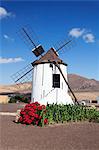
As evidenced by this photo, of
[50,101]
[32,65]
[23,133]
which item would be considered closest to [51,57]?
[32,65]

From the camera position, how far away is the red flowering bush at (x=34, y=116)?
18.4m

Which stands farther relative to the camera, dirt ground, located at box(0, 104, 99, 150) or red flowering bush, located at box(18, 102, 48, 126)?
red flowering bush, located at box(18, 102, 48, 126)

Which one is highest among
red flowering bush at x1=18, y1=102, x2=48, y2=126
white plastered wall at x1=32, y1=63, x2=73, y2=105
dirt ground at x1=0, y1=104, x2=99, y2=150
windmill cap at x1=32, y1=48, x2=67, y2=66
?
windmill cap at x1=32, y1=48, x2=67, y2=66

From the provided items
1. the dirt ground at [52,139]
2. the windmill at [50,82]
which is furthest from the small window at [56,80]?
the dirt ground at [52,139]

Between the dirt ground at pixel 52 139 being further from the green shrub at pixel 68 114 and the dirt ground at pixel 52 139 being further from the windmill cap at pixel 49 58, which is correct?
the windmill cap at pixel 49 58

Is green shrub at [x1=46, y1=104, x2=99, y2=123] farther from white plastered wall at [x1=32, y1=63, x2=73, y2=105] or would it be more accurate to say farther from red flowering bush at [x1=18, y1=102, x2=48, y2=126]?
white plastered wall at [x1=32, y1=63, x2=73, y2=105]

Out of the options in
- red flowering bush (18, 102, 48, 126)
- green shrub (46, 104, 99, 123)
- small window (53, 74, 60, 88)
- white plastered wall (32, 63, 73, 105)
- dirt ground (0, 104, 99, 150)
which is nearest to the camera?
dirt ground (0, 104, 99, 150)

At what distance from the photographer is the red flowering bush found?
18.4 metres

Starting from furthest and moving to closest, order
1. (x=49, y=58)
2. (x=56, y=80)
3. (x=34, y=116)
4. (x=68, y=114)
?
(x=49, y=58), (x=56, y=80), (x=68, y=114), (x=34, y=116)

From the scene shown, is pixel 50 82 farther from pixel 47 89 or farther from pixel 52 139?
pixel 52 139

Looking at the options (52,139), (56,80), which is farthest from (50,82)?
(52,139)

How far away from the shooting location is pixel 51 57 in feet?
103

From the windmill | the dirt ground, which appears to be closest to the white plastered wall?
the windmill

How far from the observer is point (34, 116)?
18.8 meters
